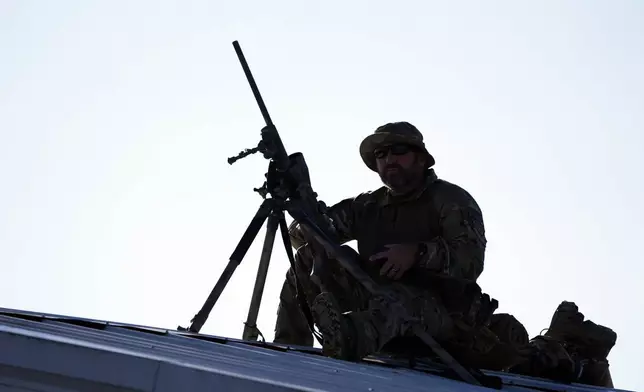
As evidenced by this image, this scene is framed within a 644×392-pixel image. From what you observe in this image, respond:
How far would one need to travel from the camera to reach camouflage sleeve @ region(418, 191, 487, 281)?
7016 mm

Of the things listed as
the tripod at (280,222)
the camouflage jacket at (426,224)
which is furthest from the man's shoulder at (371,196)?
the tripod at (280,222)

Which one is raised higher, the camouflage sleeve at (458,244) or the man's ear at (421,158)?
the man's ear at (421,158)

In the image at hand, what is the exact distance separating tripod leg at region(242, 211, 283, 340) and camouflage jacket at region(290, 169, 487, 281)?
1044 millimetres

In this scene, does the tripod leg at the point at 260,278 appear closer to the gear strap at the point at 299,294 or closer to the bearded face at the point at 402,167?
the gear strap at the point at 299,294

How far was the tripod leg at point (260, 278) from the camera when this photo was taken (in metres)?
6.90

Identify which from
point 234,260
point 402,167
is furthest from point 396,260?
point 402,167

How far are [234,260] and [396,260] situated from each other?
1.13 meters

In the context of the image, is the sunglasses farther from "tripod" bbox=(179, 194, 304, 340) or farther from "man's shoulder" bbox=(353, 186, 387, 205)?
"tripod" bbox=(179, 194, 304, 340)

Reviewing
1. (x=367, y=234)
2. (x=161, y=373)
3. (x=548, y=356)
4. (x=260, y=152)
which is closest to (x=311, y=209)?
(x=260, y=152)

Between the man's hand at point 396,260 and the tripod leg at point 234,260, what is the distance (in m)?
0.84

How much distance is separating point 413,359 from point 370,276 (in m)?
0.69

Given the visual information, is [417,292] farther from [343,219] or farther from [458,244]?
[343,219]

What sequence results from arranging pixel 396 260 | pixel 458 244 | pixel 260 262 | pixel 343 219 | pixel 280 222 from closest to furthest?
pixel 396 260 < pixel 260 262 < pixel 280 222 < pixel 458 244 < pixel 343 219

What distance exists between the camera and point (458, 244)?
739 centimetres
